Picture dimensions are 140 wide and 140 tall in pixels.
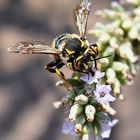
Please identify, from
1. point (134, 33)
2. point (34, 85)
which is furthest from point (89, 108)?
point (34, 85)

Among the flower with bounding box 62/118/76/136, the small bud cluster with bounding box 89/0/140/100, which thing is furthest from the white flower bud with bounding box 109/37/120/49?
the flower with bounding box 62/118/76/136

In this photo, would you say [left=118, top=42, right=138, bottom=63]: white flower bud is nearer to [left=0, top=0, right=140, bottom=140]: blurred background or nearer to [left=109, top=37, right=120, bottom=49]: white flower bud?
[left=109, top=37, right=120, bottom=49]: white flower bud

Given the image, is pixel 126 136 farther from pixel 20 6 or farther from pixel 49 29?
pixel 20 6

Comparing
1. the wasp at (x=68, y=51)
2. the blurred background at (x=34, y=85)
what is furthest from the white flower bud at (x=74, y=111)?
the blurred background at (x=34, y=85)

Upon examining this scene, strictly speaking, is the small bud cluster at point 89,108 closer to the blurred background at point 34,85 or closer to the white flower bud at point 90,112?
the white flower bud at point 90,112

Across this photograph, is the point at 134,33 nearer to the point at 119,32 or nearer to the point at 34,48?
the point at 119,32
